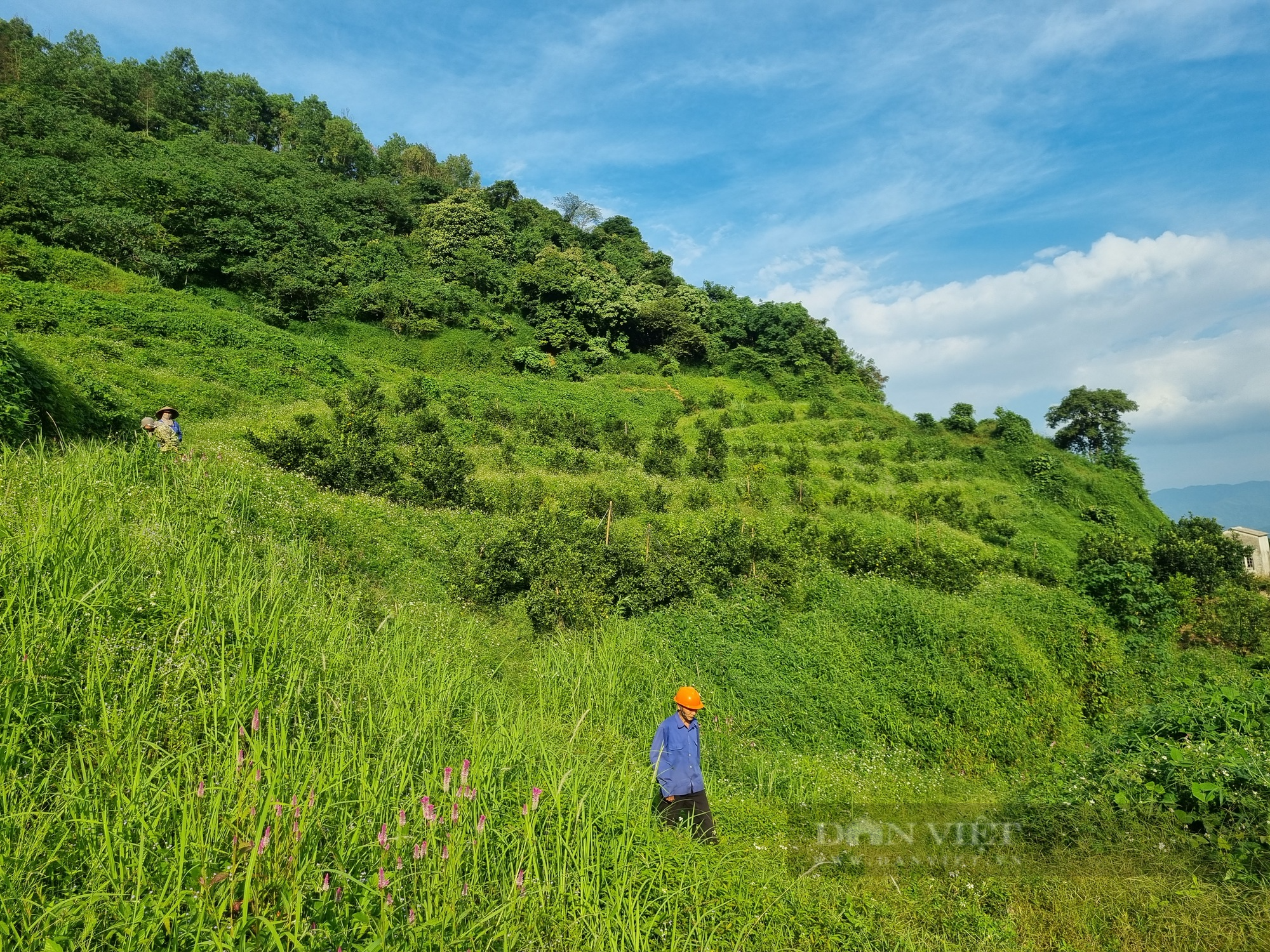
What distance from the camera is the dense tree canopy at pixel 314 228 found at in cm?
3244

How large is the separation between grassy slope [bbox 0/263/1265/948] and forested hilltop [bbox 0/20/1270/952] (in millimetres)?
35

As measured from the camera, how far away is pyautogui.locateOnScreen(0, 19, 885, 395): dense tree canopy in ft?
106

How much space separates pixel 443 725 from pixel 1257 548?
35415 mm

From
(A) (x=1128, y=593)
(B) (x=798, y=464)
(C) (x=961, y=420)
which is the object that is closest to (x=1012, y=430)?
(C) (x=961, y=420)

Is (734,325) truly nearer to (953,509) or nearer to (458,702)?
(953,509)

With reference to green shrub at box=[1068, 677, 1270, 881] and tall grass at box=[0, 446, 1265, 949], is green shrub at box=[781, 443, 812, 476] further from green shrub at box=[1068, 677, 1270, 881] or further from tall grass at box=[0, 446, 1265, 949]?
tall grass at box=[0, 446, 1265, 949]

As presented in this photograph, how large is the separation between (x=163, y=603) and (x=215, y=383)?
69.3ft

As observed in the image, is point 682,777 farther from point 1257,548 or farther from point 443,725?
point 1257,548

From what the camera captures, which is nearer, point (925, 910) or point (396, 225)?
point (925, 910)

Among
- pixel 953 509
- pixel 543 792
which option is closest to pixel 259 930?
pixel 543 792

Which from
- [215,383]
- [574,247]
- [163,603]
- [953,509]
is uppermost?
[574,247]

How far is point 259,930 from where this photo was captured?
7.45 feet

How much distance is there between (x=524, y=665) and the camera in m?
8.77

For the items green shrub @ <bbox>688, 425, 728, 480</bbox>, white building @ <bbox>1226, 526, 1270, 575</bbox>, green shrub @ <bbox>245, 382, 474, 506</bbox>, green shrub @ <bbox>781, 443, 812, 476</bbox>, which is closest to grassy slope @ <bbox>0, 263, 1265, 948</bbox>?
green shrub @ <bbox>245, 382, 474, 506</bbox>
